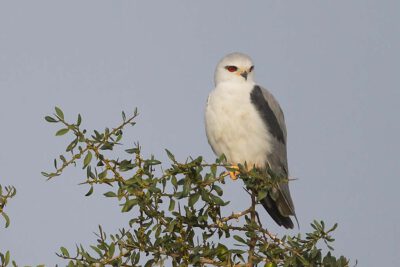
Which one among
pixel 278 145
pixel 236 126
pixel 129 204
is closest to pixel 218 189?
pixel 129 204

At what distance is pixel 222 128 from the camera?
6.45m

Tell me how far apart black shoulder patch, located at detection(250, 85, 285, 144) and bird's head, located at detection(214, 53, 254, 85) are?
20 centimetres

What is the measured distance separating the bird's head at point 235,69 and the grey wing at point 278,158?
9.5 inches

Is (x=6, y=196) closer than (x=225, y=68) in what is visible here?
Yes

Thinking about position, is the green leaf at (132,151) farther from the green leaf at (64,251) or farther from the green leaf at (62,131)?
the green leaf at (64,251)

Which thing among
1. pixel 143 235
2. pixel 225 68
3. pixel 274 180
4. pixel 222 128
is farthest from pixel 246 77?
pixel 143 235

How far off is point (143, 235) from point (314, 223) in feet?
2.86

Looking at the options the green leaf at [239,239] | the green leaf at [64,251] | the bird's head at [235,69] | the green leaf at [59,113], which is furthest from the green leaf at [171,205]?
the bird's head at [235,69]

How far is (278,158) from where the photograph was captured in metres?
A: 6.83

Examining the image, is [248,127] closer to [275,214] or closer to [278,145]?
[278,145]

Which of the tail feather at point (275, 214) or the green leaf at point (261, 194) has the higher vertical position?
the tail feather at point (275, 214)

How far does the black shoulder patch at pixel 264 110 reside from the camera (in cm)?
652

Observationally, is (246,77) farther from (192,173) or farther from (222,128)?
(192,173)

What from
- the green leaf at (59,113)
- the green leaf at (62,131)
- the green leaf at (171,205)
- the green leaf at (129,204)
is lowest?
the green leaf at (129,204)
